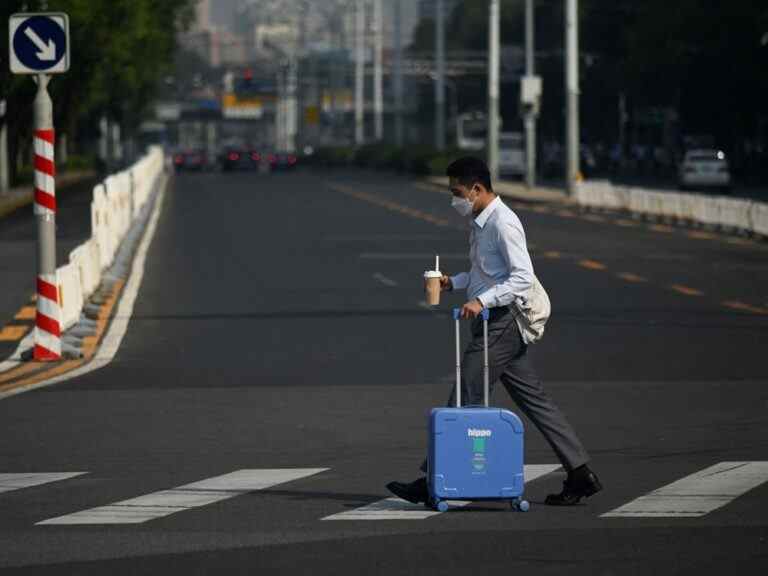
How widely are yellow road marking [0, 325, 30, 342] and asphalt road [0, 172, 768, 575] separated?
1.05 meters

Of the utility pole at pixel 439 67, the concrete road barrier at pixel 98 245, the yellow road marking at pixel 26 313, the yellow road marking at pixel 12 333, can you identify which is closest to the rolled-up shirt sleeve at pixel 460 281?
the concrete road barrier at pixel 98 245

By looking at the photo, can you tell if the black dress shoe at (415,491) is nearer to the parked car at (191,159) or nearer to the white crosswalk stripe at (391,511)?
the white crosswalk stripe at (391,511)

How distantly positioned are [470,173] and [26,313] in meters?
14.6

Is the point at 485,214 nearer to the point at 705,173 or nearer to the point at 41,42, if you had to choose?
the point at 41,42

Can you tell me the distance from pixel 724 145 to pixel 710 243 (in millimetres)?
71740

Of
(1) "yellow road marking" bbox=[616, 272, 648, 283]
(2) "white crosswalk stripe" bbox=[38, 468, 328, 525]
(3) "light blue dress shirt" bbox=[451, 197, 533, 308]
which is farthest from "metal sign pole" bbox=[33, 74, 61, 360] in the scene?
(1) "yellow road marking" bbox=[616, 272, 648, 283]

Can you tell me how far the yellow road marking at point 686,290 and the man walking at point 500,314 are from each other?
53.4 feet

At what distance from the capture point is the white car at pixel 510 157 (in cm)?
11312

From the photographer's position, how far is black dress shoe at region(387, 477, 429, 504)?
11.2 m

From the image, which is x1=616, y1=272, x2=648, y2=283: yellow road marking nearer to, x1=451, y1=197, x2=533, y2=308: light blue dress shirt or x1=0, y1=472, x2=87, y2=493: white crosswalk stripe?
x1=0, y1=472, x2=87, y2=493: white crosswalk stripe

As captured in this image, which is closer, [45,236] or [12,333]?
[45,236]

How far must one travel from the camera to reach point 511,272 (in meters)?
11.2

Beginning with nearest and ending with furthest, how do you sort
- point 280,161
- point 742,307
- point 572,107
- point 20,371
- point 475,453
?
point 475,453 < point 20,371 < point 742,307 < point 572,107 < point 280,161

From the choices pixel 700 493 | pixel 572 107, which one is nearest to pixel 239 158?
pixel 572 107
